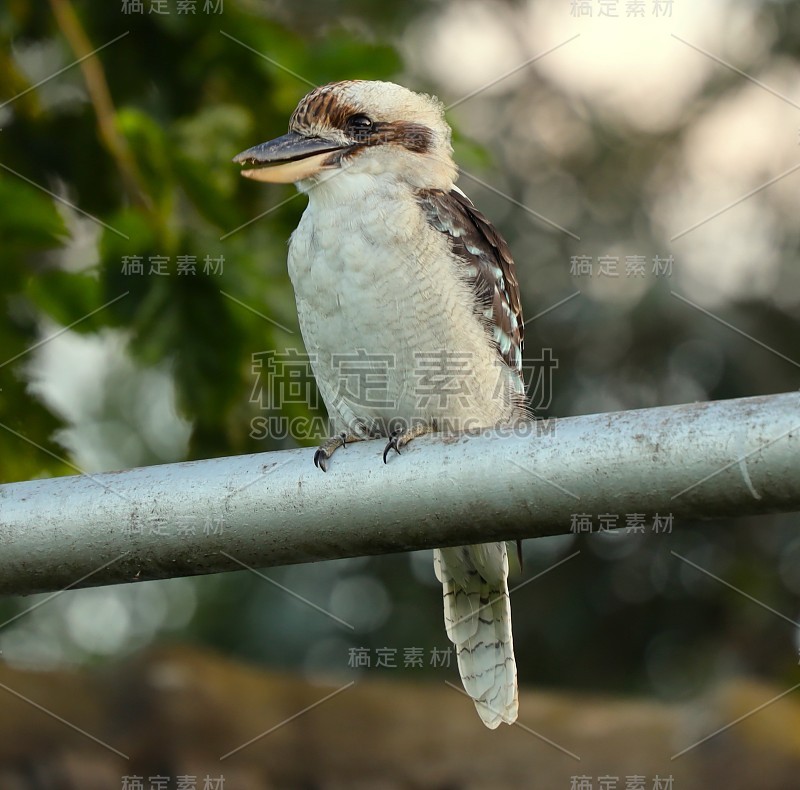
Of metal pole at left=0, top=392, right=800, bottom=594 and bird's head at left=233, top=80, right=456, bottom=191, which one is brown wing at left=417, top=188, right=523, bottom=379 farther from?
metal pole at left=0, top=392, right=800, bottom=594

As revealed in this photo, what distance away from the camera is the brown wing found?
227 cm

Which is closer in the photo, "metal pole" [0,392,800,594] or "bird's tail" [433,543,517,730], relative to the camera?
"metal pole" [0,392,800,594]

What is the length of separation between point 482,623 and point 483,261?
760 mm

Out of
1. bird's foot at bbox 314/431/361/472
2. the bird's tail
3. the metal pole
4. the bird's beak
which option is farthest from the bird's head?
the metal pole

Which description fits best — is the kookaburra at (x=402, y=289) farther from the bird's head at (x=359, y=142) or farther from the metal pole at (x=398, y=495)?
the metal pole at (x=398, y=495)

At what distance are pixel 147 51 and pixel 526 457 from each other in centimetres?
166

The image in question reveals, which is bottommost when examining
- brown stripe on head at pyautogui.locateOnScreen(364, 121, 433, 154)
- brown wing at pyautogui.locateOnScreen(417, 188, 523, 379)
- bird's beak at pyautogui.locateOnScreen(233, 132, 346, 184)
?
brown wing at pyautogui.locateOnScreen(417, 188, 523, 379)

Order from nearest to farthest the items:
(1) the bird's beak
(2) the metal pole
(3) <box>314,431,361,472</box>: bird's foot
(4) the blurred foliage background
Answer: (2) the metal pole → (3) <box>314,431,361,472</box>: bird's foot → (1) the bird's beak → (4) the blurred foliage background

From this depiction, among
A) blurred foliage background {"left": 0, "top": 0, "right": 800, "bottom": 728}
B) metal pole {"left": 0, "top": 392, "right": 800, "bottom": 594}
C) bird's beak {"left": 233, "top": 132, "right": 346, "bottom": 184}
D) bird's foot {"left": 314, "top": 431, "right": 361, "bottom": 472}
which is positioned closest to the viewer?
metal pole {"left": 0, "top": 392, "right": 800, "bottom": 594}

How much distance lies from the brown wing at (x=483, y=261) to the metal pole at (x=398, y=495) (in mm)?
1093

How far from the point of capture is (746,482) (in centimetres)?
96

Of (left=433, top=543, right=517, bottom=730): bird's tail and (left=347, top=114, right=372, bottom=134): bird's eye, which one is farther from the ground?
(left=347, top=114, right=372, bottom=134): bird's eye

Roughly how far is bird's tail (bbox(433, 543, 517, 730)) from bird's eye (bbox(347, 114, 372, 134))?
87cm

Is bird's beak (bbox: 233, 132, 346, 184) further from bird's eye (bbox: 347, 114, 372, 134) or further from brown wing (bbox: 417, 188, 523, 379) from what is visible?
brown wing (bbox: 417, 188, 523, 379)
